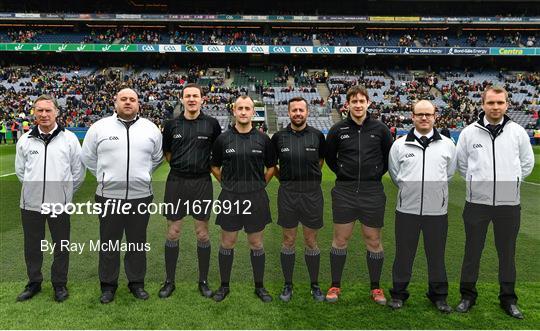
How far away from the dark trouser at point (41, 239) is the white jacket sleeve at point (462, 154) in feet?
14.3

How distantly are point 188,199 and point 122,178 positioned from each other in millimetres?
750

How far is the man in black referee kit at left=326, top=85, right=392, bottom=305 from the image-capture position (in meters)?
4.56

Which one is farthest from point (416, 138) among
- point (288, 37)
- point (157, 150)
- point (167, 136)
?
point (288, 37)

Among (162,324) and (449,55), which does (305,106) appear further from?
(449,55)

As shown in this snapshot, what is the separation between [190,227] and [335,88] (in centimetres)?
3224

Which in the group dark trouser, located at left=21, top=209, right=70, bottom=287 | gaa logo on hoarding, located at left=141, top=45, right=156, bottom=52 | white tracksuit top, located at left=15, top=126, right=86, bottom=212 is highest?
gaa logo on hoarding, located at left=141, top=45, right=156, bottom=52

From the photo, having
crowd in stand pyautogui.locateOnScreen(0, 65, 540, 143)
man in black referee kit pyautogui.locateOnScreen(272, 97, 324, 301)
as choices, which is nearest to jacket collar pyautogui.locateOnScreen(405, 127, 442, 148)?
man in black referee kit pyautogui.locateOnScreen(272, 97, 324, 301)

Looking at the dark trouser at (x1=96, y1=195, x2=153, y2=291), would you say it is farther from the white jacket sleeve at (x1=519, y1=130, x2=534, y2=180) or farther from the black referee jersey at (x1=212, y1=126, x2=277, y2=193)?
the white jacket sleeve at (x1=519, y1=130, x2=534, y2=180)

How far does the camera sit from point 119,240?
4746 millimetres

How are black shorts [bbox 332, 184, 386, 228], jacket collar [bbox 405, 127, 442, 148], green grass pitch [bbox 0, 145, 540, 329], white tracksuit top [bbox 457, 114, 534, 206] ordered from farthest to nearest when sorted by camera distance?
black shorts [bbox 332, 184, 386, 228] < jacket collar [bbox 405, 127, 442, 148] < white tracksuit top [bbox 457, 114, 534, 206] < green grass pitch [bbox 0, 145, 540, 329]

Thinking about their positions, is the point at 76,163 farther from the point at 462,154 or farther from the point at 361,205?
the point at 462,154

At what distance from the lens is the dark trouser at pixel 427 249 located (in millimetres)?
4453

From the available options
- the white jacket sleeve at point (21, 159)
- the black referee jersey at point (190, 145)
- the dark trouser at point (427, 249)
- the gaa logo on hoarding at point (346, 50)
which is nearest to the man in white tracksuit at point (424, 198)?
the dark trouser at point (427, 249)

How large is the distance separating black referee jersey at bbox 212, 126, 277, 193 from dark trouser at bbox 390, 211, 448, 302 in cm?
161
